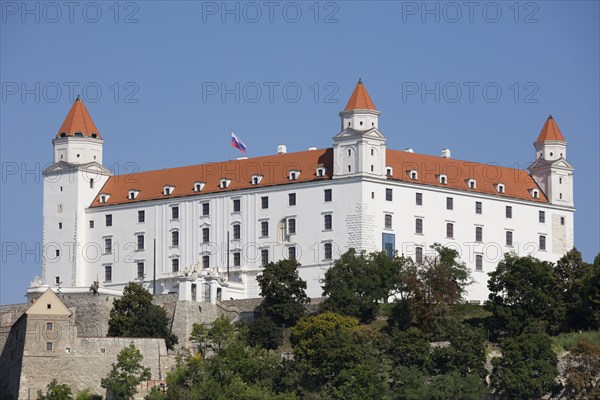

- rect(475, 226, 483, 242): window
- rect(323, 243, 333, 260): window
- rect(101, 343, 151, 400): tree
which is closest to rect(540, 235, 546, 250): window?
rect(475, 226, 483, 242): window

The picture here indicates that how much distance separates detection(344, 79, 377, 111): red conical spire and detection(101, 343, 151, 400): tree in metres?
23.8

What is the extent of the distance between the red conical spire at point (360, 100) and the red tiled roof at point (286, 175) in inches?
131

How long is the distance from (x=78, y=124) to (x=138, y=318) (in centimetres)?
2401

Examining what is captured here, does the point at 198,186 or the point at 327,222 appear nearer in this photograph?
the point at 327,222

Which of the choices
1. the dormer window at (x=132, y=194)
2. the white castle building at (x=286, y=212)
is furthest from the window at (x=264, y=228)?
the dormer window at (x=132, y=194)

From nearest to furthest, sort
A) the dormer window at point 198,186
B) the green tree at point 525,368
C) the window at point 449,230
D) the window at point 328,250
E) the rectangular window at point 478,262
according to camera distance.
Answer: the green tree at point 525,368 → the window at point 328,250 → the window at point 449,230 → the rectangular window at point 478,262 → the dormer window at point 198,186

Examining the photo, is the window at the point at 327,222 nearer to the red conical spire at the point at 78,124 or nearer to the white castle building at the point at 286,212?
the white castle building at the point at 286,212

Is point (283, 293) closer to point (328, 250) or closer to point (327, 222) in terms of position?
point (328, 250)

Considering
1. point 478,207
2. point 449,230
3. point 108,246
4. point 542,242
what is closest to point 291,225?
point 449,230

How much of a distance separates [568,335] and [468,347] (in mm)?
5899

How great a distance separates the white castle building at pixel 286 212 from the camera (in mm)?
111312

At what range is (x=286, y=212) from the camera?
113m

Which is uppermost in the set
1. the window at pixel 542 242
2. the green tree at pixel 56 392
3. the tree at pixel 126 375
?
the window at pixel 542 242

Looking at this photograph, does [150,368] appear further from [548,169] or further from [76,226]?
[548,169]
